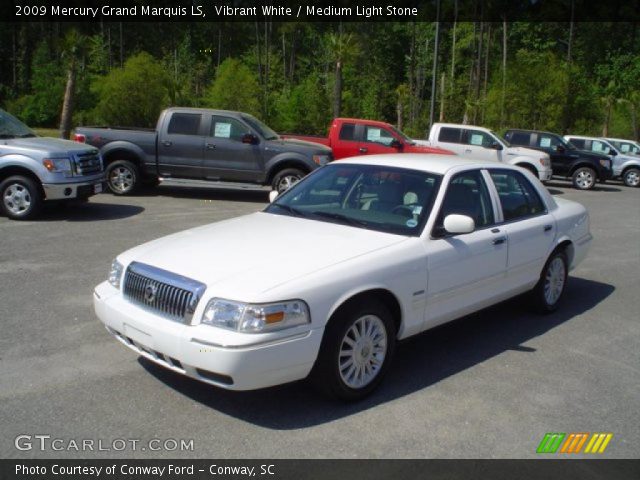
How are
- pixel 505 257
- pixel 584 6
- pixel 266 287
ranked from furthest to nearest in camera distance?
pixel 584 6 → pixel 505 257 → pixel 266 287

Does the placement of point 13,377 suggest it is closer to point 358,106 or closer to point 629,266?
point 629,266

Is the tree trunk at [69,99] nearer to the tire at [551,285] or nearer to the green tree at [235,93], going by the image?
the green tree at [235,93]

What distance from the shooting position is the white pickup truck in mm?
19344

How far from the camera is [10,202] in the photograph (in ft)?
34.8

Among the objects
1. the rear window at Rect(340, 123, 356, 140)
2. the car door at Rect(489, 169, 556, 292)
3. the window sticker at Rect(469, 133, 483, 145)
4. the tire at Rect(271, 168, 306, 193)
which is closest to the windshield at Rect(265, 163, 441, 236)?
the car door at Rect(489, 169, 556, 292)

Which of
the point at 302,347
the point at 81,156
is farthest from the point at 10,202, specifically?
the point at 302,347

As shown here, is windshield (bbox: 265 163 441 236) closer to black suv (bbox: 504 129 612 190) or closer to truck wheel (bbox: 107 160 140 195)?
truck wheel (bbox: 107 160 140 195)

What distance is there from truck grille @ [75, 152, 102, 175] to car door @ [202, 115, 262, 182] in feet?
9.41

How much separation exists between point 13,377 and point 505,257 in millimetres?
3941

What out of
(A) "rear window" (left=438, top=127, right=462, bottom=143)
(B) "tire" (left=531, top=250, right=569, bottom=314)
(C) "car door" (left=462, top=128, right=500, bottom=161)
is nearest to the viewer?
(B) "tire" (left=531, top=250, right=569, bottom=314)

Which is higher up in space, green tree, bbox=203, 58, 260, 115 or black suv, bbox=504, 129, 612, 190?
green tree, bbox=203, 58, 260, 115

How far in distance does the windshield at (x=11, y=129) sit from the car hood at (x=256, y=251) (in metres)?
7.35

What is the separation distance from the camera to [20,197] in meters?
10.6
